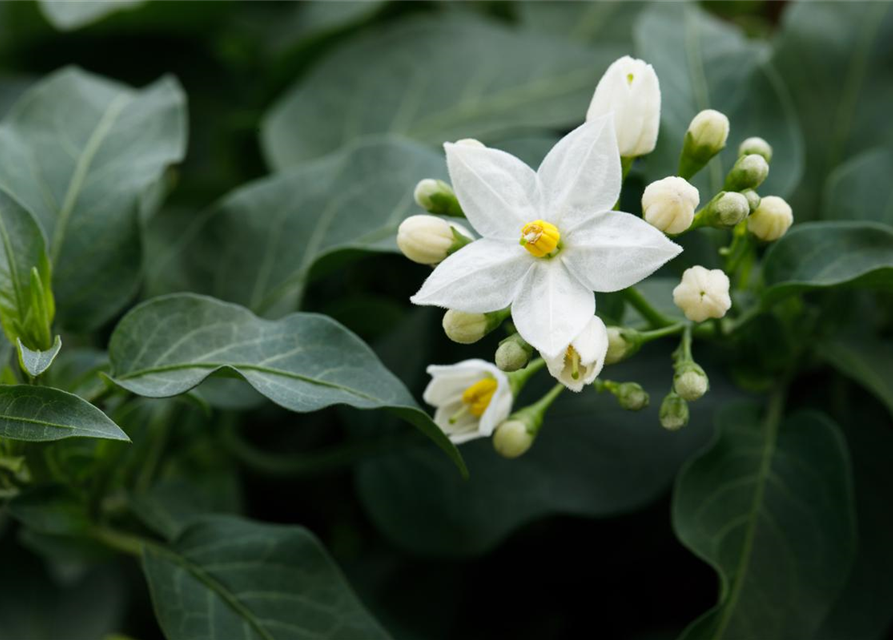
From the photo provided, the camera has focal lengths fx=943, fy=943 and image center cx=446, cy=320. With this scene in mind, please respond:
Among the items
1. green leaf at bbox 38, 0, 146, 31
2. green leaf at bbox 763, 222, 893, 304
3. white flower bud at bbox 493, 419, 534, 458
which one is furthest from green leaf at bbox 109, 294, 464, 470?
green leaf at bbox 38, 0, 146, 31

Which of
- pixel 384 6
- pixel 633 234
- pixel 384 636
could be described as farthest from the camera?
pixel 384 6

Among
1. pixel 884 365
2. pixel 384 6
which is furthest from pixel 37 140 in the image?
pixel 884 365

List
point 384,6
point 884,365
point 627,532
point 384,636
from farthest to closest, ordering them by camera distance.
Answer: point 384,6 < point 627,532 < point 884,365 < point 384,636

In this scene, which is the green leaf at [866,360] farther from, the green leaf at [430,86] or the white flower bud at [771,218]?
the green leaf at [430,86]

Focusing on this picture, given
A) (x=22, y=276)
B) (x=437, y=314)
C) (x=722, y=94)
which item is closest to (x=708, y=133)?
(x=722, y=94)

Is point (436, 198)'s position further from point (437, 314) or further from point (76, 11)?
point (76, 11)

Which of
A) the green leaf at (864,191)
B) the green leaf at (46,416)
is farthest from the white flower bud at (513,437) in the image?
the green leaf at (864,191)

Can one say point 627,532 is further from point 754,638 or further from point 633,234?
point 633,234
